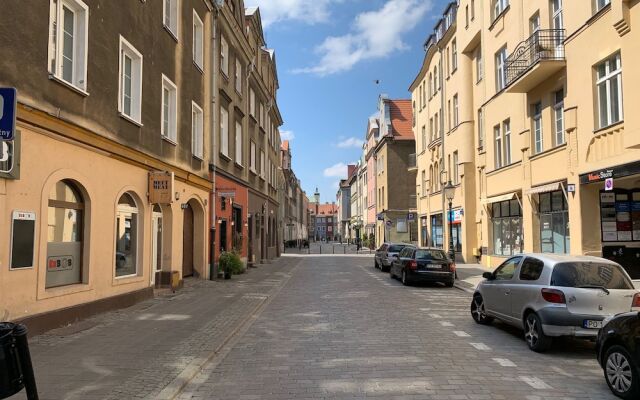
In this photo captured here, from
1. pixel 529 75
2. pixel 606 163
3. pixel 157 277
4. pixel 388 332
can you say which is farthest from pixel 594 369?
pixel 529 75

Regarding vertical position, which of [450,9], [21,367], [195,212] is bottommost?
[21,367]

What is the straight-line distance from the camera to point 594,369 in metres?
7.11

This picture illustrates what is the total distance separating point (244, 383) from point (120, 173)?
7464mm

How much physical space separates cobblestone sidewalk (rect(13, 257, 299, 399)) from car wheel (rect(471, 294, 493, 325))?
15.8ft

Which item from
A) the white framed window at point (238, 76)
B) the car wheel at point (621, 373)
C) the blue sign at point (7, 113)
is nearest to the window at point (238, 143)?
the white framed window at point (238, 76)

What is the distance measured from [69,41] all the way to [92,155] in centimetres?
225

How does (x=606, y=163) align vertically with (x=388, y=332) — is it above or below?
above

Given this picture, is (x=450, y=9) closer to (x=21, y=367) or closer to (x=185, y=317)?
(x=185, y=317)

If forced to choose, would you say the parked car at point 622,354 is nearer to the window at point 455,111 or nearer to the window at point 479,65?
the window at point 479,65

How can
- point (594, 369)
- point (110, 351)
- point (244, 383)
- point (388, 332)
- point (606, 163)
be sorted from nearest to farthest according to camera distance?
point (244, 383) → point (594, 369) → point (110, 351) → point (388, 332) → point (606, 163)

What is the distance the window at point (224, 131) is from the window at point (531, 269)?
1521 cm

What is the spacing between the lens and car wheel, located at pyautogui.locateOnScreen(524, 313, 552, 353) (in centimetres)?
802

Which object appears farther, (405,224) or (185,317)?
Answer: (405,224)

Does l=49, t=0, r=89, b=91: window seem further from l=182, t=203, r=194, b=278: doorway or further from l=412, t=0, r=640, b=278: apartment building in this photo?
l=412, t=0, r=640, b=278: apartment building
